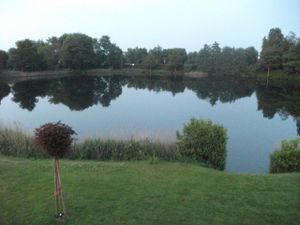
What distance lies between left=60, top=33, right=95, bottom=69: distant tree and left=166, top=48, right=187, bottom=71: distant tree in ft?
67.5

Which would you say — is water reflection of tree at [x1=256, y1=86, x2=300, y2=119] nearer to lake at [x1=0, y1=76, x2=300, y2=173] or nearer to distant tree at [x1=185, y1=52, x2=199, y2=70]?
lake at [x1=0, y1=76, x2=300, y2=173]

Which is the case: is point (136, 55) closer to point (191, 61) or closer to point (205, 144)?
point (191, 61)

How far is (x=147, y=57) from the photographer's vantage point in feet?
284

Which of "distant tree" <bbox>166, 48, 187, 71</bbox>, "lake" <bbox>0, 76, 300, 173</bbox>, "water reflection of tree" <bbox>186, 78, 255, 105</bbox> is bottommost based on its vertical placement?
"lake" <bbox>0, 76, 300, 173</bbox>

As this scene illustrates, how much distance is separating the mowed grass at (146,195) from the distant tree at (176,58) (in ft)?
255

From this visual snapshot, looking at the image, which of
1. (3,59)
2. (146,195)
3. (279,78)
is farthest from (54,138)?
(279,78)

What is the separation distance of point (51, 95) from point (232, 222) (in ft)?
104

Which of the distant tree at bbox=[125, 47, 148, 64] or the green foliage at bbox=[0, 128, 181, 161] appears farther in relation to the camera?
the distant tree at bbox=[125, 47, 148, 64]

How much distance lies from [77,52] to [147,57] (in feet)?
68.3

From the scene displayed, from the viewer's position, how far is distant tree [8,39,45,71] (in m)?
56.5

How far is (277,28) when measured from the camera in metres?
63.1

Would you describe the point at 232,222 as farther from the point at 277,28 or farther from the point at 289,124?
the point at 277,28

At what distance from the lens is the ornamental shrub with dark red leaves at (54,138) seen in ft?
16.1

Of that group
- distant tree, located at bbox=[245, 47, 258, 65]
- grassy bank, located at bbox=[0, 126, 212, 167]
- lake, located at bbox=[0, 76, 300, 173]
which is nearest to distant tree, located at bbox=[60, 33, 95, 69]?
distant tree, located at bbox=[245, 47, 258, 65]
